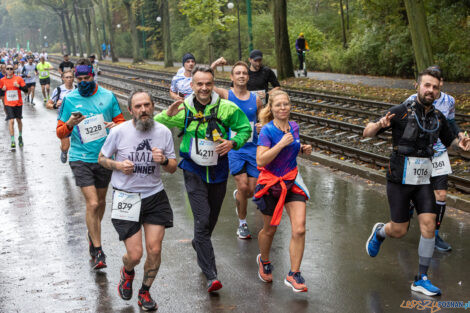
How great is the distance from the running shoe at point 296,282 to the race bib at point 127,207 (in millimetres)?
1590

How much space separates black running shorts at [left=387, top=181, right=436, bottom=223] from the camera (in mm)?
5754

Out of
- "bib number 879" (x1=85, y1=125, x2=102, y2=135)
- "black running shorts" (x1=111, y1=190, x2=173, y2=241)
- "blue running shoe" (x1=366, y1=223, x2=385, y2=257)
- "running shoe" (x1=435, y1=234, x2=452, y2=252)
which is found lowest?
"running shoe" (x1=435, y1=234, x2=452, y2=252)

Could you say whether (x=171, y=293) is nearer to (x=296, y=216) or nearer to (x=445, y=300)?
(x=296, y=216)

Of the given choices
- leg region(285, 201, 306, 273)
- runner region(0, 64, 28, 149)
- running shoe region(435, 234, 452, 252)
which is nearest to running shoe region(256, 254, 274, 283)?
leg region(285, 201, 306, 273)

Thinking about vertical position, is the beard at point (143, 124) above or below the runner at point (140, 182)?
above

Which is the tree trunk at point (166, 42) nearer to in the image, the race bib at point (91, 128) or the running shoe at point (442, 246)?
the race bib at point (91, 128)

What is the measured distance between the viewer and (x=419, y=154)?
19.1 ft

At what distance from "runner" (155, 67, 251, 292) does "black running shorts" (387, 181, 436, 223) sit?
1.59 metres

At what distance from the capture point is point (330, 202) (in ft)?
30.6

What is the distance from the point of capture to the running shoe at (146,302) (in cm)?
556

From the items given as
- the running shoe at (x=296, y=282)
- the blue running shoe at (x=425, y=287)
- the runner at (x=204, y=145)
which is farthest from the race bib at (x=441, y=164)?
the runner at (x=204, y=145)

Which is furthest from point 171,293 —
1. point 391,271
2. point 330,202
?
point 330,202

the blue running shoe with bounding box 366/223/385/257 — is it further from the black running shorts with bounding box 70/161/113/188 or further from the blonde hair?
the black running shorts with bounding box 70/161/113/188

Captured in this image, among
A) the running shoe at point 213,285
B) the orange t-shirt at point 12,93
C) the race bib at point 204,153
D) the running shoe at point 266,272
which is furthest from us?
the orange t-shirt at point 12,93
